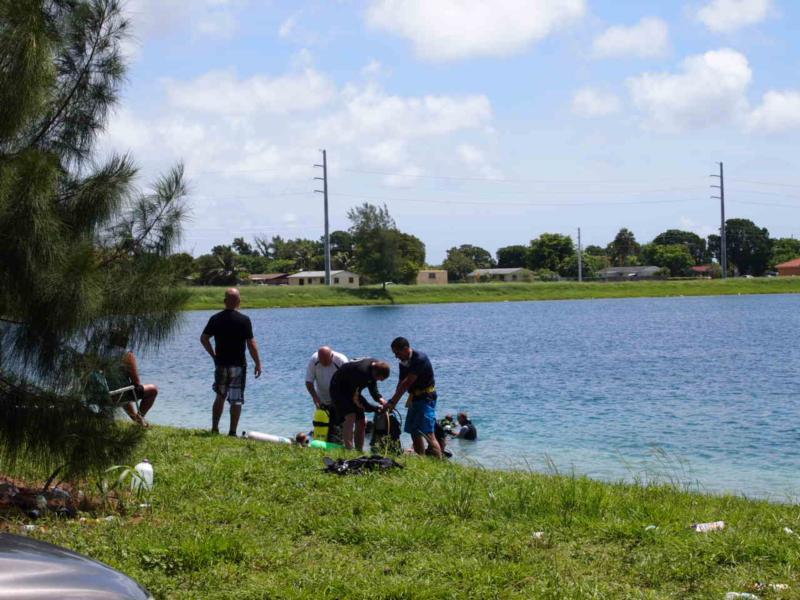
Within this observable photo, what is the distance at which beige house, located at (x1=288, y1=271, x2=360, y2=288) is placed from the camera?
134750mm

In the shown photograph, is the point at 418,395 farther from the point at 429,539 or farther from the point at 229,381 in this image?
the point at 429,539

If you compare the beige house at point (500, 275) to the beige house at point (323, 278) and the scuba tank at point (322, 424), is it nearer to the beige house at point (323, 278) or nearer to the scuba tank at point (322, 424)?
the beige house at point (323, 278)

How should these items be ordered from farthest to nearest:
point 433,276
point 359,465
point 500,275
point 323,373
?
point 500,275
point 433,276
point 323,373
point 359,465

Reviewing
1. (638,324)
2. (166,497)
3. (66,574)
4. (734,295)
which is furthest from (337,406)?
(734,295)

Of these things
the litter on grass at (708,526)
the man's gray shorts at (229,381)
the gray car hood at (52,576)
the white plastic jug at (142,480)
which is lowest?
the litter on grass at (708,526)

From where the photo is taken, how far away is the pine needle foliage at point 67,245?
741 cm

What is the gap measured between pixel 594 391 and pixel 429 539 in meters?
19.6

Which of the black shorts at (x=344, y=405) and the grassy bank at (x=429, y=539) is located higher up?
the black shorts at (x=344, y=405)

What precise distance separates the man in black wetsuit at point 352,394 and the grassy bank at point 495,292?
7423cm

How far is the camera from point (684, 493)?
9.27m

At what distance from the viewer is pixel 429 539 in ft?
22.8

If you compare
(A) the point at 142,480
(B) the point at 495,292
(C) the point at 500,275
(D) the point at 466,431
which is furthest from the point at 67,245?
(C) the point at 500,275

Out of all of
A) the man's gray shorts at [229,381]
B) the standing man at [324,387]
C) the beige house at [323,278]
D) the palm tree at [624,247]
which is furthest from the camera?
Answer: the palm tree at [624,247]

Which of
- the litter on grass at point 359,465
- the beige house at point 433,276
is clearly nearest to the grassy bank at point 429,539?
the litter on grass at point 359,465
